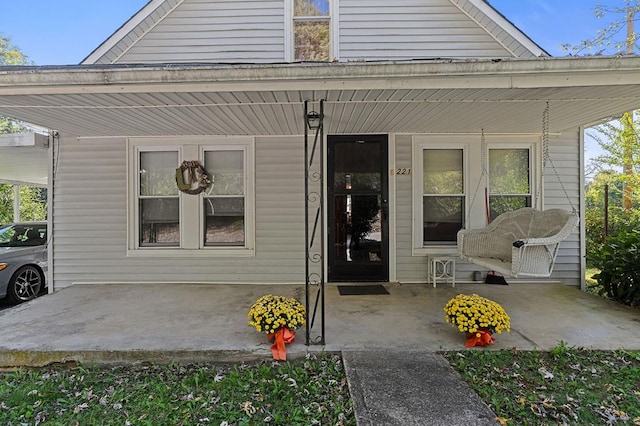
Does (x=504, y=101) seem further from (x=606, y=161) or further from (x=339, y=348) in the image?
(x=606, y=161)

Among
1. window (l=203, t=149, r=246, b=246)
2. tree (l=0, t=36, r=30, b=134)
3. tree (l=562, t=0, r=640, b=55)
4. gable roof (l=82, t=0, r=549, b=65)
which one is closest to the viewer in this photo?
window (l=203, t=149, r=246, b=246)

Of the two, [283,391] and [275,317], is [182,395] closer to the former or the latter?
[283,391]

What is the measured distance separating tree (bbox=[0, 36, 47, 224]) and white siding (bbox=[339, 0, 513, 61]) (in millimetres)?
11334

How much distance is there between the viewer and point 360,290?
15.4ft

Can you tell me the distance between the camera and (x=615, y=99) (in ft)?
11.0

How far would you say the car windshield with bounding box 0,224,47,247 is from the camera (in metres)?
5.11

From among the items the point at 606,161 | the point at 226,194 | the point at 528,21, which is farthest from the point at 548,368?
the point at 528,21

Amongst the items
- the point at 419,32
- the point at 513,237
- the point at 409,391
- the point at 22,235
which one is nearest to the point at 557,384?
the point at 409,391

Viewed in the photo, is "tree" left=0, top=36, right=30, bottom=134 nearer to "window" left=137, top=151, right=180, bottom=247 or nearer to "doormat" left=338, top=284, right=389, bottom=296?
"window" left=137, top=151, right=180, bottom=247

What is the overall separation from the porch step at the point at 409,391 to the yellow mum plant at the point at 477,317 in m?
0.39

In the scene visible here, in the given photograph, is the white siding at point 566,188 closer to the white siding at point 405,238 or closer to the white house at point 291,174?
the white house at point 291,174

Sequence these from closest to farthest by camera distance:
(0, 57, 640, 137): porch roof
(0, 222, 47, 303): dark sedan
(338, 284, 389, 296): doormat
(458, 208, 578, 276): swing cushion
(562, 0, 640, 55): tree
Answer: (0, 57, 640, 137): porch roof, (458, 208, 578, 276): swing cushion, (338, 284, 389, 296): doormat, (0, 222, 47, 303): dark sedan, (562, 0, 640, 55): tree

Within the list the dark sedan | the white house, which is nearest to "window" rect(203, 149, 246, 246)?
the white house

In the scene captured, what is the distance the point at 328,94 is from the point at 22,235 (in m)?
5.46
